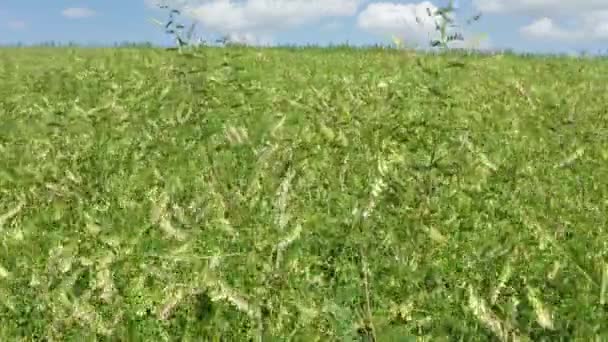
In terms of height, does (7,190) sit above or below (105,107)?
below

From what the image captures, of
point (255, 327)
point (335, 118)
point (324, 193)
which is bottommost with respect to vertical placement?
point (255, 327)

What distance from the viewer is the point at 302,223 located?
6547 mm

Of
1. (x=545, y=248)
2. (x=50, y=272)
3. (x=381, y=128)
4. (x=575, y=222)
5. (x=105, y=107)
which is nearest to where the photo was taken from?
(x=50, y=272)

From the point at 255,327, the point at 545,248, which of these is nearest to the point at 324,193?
the point at 545,248

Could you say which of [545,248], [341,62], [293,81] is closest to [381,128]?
[545,248]

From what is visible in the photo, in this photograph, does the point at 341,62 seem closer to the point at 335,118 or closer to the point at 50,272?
the point at 335,118

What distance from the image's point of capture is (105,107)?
11.2 m

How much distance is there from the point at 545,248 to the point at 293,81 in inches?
483

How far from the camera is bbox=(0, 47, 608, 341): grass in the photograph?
17.4 ft

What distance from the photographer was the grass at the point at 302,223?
530 cm

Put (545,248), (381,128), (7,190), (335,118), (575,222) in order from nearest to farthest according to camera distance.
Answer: (545,248) → (575,222) → (7,190) → (335,118) → (381,128)

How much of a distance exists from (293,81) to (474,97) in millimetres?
4717

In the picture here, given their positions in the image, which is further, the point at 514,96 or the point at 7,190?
the point at 514,96

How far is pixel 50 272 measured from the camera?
6.08 metres
